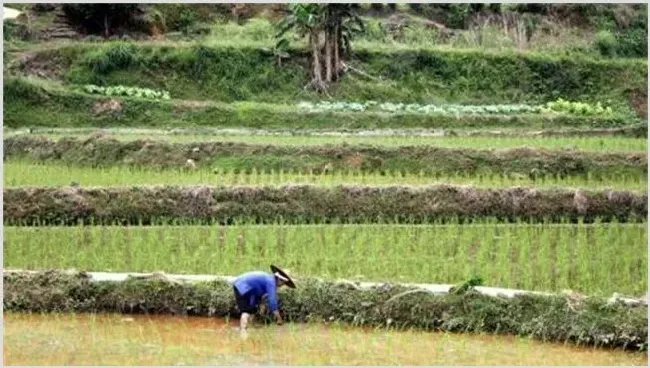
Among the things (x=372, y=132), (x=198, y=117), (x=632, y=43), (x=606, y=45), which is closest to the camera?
(x=372, y=132)

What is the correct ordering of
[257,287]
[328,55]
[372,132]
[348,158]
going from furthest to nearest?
[328,55], [372,132], [348,158], [257,287]

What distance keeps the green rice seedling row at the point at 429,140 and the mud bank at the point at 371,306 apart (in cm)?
554

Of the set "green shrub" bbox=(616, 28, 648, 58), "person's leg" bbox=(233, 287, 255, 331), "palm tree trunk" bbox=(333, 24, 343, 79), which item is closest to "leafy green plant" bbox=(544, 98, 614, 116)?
"palm tree trunk" bbox=(333, 24, 343, 79)

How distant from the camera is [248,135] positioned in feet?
52.1

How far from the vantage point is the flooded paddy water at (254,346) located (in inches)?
288

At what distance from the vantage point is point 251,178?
42.6ft

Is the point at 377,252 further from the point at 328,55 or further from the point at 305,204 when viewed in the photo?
the point at 328,55

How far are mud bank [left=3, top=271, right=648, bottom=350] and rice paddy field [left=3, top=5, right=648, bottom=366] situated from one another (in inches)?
0.5

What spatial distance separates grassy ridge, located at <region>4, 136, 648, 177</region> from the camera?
43.5 feet

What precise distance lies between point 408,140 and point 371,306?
6876 mm

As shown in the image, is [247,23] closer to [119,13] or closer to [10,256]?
[119,13]

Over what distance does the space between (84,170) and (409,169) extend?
364 cm

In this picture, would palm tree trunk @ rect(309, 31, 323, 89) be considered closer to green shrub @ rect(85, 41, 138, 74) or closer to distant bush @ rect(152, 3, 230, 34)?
green shrub @ rect(85, 41, 138, 74)

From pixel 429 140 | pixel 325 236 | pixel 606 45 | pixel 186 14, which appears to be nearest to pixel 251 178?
pixel 325 236
